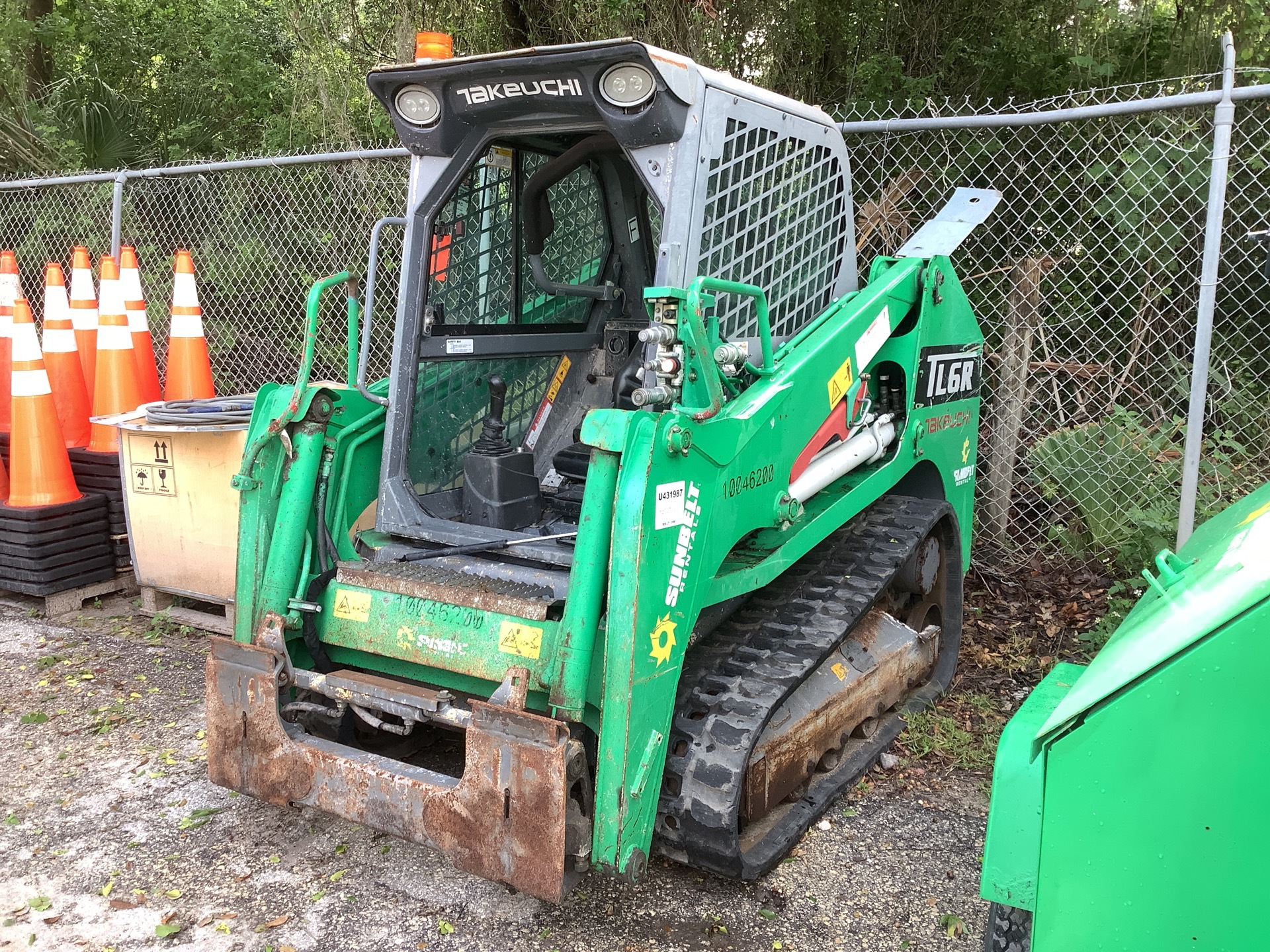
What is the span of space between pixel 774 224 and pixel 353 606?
199 centimetres

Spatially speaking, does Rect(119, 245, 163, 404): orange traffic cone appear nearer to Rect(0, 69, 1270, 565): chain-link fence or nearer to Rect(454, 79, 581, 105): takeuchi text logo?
Rect(0, 69, 1270, 565): chain-link fence

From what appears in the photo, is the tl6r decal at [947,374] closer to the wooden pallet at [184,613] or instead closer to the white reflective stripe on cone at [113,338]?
the wooden pallet at [184,613]

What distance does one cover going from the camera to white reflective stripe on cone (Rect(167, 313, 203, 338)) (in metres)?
6.02

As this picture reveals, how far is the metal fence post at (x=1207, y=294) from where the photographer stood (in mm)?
4453

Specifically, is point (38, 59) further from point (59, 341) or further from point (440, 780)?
point (440, 780)

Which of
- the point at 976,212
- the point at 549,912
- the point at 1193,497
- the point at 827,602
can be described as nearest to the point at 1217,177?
the point at 976,212

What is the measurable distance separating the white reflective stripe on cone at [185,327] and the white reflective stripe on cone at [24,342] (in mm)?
708

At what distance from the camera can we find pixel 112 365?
6020 millimetres

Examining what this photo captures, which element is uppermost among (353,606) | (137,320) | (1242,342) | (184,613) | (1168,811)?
(137,320)

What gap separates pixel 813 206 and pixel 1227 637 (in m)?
2.88

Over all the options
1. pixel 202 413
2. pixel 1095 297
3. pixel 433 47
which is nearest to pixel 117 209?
pixel 202 413

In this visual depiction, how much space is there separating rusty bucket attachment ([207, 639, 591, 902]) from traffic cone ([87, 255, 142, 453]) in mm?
3259

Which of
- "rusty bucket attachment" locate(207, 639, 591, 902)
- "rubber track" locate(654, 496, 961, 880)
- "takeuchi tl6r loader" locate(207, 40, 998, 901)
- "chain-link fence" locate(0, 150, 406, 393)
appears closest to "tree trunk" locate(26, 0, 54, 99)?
"chain-link fence" locate(0, 150, 406, 393)

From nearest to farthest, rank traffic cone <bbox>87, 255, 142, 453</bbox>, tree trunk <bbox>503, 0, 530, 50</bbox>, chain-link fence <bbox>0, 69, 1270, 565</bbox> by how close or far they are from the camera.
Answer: chain-link fence <bbox>0, 69, 1270, 565</bbox> → traffic cone <bbox>87, 255, 142, 453</bbox> → tree trunk <bbox>503, 0, 530, 50</bbox>
